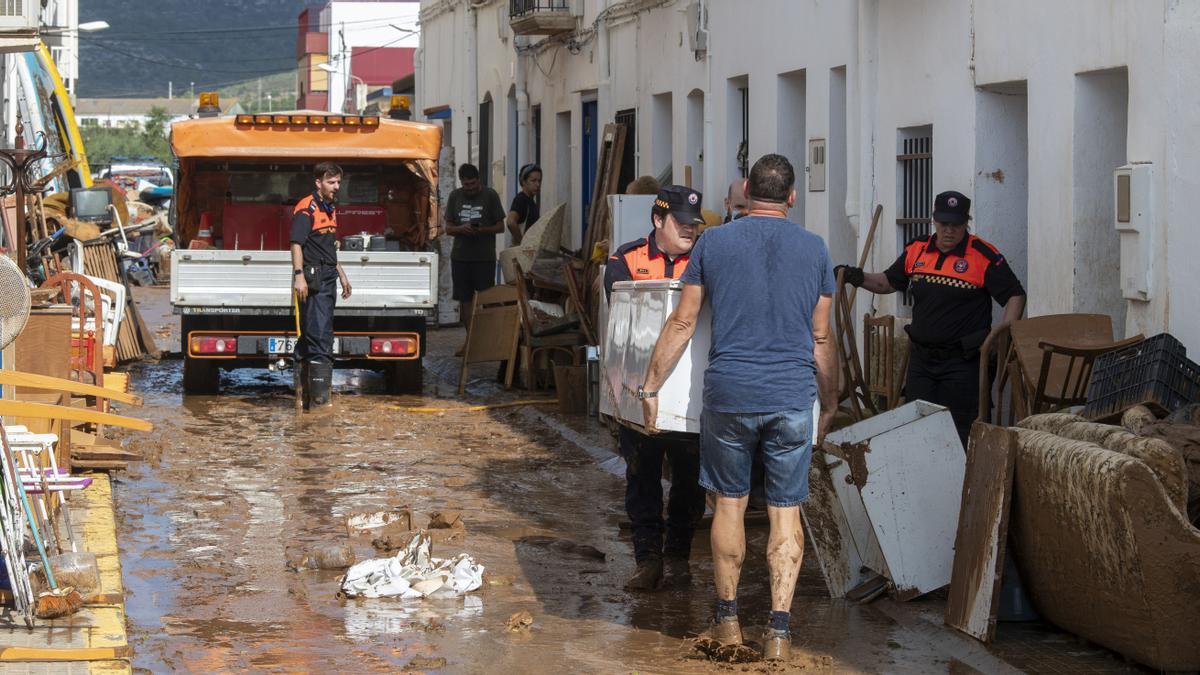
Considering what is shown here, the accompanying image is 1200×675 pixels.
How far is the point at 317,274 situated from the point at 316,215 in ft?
1.48

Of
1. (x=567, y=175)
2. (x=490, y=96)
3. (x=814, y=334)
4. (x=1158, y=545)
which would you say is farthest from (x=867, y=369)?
(x=490, y=96)

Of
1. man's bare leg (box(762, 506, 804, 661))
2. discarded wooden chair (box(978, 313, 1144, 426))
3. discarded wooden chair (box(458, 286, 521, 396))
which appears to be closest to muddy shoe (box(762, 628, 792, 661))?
man's bare leg (box(762, 506, 804, 661))

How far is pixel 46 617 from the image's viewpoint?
7102 millimetres

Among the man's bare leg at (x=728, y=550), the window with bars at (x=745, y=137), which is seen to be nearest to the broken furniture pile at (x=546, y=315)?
the window with bars at (x=745, y=137)

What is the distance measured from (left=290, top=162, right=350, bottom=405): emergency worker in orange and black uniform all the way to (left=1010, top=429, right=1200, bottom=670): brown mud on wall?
7.89 metres

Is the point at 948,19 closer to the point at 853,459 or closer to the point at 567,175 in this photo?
the point at 853,459

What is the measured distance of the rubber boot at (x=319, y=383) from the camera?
47.5 feet

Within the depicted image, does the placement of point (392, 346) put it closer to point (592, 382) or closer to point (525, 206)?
point (592, 382)

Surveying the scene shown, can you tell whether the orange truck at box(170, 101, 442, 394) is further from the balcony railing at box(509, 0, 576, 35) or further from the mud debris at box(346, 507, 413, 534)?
the balcony railing at box(509, 0, 576, 35)

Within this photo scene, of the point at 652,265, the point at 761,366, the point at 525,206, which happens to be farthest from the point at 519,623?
the point at 525,206

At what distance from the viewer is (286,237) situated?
16906 mm

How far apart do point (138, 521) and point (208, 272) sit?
5499 millimetres

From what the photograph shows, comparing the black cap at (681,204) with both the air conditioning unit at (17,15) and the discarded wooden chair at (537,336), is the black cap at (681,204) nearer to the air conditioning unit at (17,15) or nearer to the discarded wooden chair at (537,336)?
the air conditioning unit at (17,15)

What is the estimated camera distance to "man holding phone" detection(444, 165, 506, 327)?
18359mm
